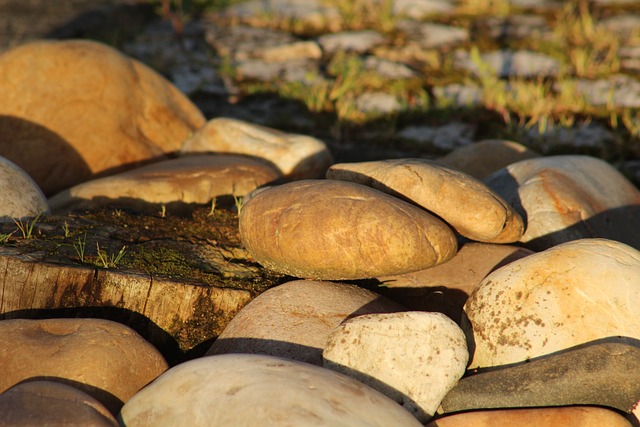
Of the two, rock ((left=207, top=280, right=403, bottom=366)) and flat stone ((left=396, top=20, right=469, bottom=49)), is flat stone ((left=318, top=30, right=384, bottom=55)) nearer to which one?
flat stone ((left=396, top=20, right=469, bottom=49))

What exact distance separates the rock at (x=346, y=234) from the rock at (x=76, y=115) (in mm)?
2256

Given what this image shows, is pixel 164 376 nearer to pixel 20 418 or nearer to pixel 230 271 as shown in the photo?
pixel 20 418

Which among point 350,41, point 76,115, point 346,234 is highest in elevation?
point 346,234

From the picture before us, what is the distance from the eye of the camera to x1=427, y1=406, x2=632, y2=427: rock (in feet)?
8.81

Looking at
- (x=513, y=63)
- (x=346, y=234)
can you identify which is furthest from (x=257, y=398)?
(x=513, y=63)

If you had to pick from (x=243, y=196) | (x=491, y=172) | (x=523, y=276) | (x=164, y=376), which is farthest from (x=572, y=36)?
(x=164, y=376)

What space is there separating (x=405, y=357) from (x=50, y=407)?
1.31 meters

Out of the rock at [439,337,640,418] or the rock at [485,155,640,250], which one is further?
the rock at [485,155,640,250]

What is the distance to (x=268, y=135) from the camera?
5.22 m

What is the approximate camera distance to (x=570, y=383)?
9.02 ft

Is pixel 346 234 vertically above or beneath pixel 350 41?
above

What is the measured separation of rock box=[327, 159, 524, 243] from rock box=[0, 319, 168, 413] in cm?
148

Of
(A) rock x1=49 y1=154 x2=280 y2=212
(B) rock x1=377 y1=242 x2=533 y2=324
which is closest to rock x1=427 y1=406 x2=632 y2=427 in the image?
(B) rock x1=377 y1=242 x2=533 y2=324

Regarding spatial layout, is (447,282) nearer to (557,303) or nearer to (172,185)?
(557,303)
